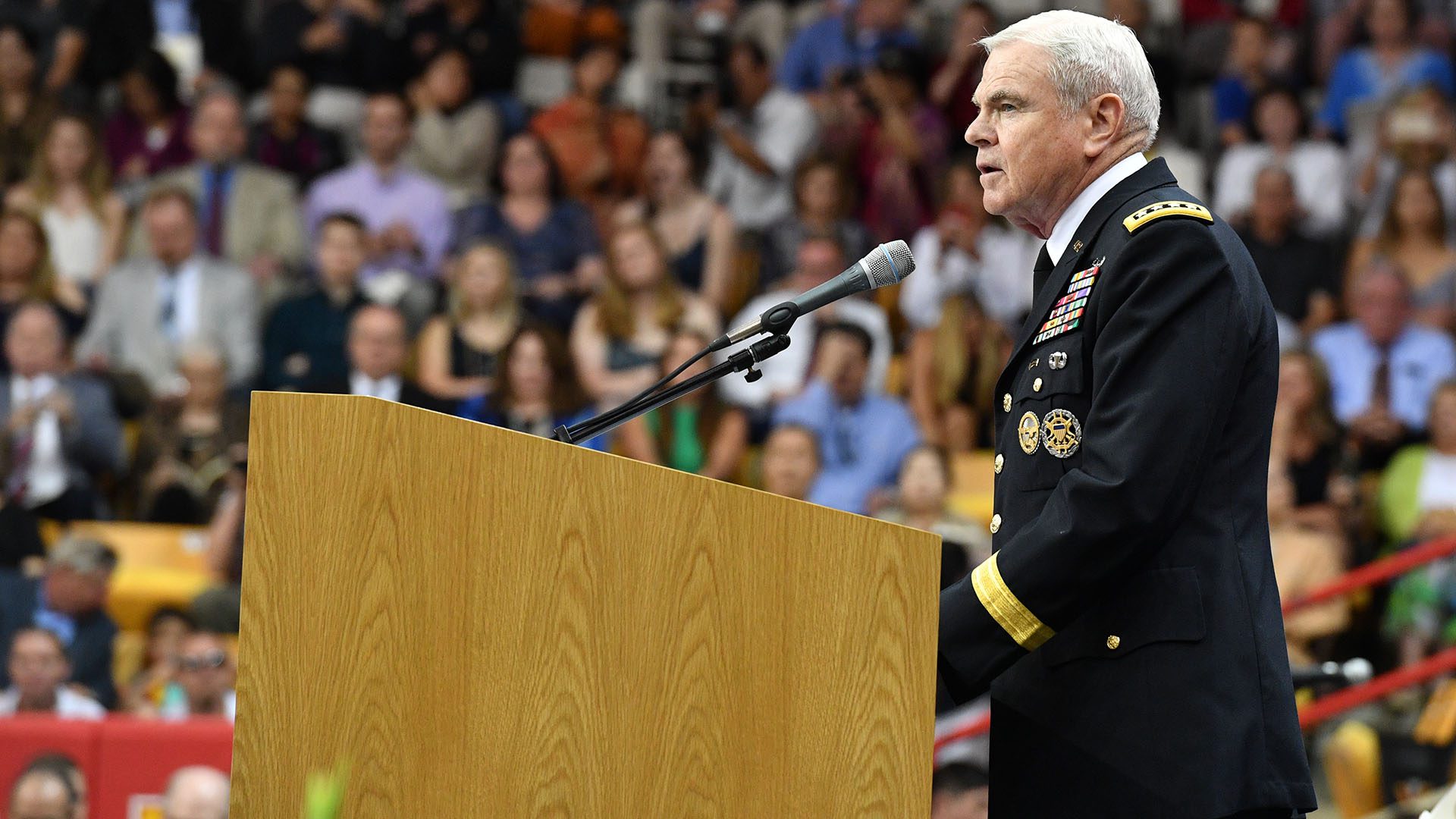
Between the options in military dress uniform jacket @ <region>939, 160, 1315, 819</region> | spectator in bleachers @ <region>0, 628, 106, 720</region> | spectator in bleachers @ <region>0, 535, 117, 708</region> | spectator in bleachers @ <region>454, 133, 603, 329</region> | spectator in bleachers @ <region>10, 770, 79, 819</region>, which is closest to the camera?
military dress uniform jacket @ <region>939, 160, 1315, 819</region>

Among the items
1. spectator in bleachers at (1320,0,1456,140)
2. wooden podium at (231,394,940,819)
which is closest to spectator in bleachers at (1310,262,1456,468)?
spectator in bleachers at (1320,0,1456,140)

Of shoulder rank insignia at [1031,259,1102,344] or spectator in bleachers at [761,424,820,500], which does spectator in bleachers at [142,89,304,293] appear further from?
shoulder rank insignia at [1031,259,1102,344]

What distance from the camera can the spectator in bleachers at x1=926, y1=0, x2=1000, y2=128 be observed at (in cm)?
862

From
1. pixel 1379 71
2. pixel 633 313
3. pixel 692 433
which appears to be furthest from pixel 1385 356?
pixel 633 313

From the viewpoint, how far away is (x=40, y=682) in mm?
5754

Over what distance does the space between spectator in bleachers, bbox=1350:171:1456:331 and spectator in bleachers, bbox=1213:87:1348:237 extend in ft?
1.17

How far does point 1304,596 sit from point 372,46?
208 inches

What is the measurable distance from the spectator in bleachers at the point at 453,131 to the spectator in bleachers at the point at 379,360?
1.40 meters

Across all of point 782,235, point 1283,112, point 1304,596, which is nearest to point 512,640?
point 1304,596

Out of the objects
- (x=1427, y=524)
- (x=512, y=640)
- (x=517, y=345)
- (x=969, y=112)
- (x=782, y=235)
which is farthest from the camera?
(x=969, y=112)

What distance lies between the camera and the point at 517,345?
275 inches

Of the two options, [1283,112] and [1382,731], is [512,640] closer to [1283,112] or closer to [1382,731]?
[1382,731]

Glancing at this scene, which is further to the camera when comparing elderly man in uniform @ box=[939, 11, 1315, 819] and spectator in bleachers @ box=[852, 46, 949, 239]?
spectator in bleachers @ box=[852, 46, 949, 239]

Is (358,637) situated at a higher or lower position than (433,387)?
lower
